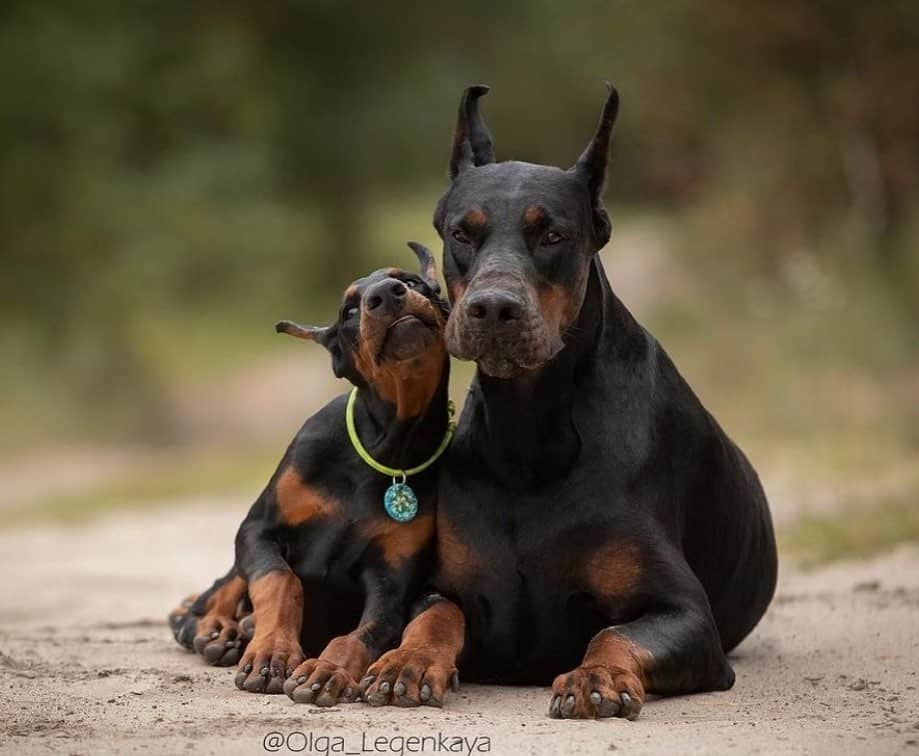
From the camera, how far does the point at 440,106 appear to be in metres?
25.1

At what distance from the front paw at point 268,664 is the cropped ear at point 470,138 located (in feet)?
5.23

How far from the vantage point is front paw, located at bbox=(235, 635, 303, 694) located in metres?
4.81

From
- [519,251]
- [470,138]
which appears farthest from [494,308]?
[470,138]

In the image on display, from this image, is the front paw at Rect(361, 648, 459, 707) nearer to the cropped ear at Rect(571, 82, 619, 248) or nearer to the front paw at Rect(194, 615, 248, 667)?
the front paw at Rect(194, 615, 248, 667)

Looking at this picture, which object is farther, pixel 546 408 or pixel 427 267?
pixel 427 267

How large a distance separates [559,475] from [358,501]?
763 mm

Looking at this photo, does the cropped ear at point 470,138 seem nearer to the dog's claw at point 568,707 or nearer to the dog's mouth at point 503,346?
the dog's mouth at point 503,346

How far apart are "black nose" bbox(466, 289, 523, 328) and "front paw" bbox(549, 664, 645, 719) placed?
101 cm

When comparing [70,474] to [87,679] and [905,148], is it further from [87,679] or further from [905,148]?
[87,679]

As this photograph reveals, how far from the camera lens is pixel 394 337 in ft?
16.8

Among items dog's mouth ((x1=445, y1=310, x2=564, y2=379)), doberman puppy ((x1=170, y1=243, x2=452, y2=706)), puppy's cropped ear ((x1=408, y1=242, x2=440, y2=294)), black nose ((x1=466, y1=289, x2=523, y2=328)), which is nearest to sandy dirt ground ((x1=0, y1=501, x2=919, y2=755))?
doberman puppy ((x1=170, y1=243, x2=452, y2=706))

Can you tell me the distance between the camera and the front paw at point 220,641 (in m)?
5.49

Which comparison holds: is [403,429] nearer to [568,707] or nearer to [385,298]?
[385,298]

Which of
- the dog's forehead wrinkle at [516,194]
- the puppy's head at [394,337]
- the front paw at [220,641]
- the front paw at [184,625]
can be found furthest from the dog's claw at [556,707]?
the front paw at [184,625]
